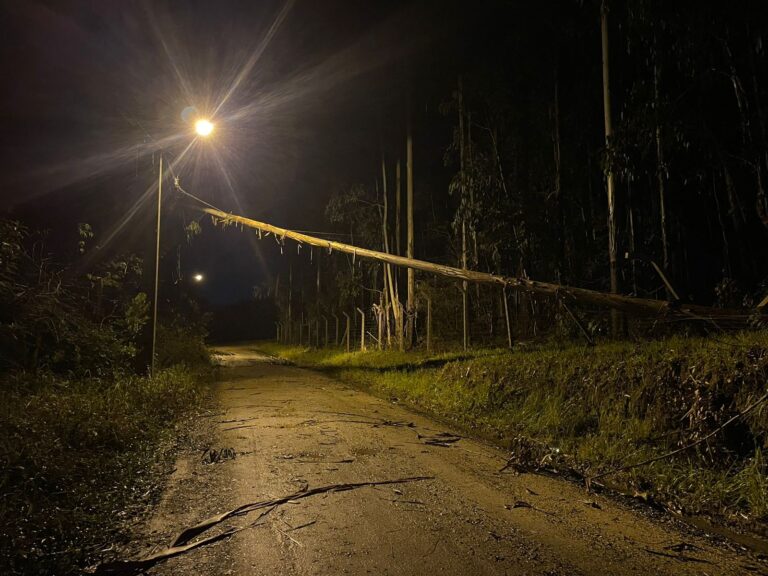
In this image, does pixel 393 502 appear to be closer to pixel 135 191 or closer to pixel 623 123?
pixel 623 123

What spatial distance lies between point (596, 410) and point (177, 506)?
207 inches

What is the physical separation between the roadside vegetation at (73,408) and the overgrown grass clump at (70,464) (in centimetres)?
1

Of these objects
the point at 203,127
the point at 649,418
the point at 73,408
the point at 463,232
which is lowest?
the point at 649,418

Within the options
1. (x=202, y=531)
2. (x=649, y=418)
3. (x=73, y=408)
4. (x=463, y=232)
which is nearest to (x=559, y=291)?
(x=649, y=418)

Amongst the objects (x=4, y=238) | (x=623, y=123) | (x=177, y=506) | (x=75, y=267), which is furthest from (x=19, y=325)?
(x=623, y=123)

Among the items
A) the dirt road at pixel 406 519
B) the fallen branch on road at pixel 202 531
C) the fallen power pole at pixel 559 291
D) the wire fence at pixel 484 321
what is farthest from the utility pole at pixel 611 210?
the fallen branch on road at pixel 202 531

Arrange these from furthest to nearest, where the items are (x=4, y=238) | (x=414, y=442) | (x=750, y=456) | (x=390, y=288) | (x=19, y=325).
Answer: (x=390, y=288) → (x=19, y=325) → (x=4, y=238) → (x=414, y=442) → (x=750, y=456)

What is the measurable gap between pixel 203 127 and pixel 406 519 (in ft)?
29.8

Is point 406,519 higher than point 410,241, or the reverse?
point 410,241

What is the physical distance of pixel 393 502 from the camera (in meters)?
4.30

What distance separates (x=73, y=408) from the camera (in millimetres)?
6781

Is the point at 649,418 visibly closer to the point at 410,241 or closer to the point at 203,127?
the point at 203,127

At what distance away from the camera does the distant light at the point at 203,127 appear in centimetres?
1027

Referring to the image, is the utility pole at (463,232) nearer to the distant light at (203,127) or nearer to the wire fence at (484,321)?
the wire fence at (484,321)
